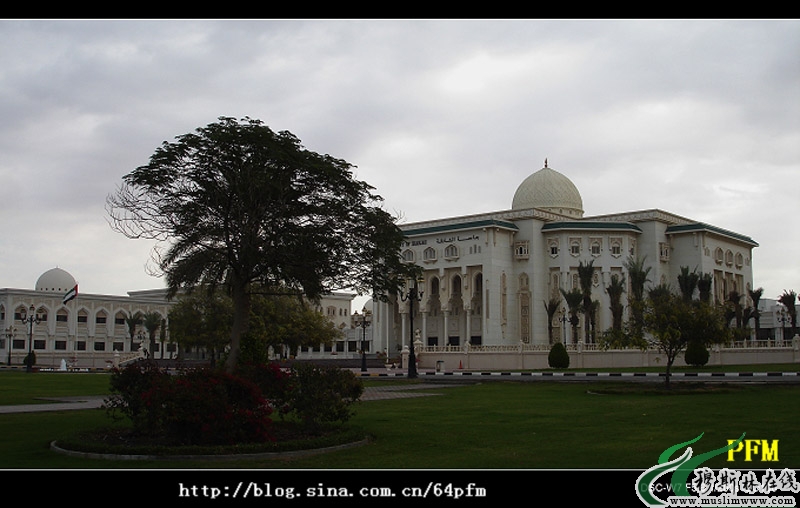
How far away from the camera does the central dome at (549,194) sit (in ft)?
269

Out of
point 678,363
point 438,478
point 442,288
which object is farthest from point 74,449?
point 442,288

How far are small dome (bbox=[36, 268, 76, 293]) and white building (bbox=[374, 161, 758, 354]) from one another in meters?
41.3

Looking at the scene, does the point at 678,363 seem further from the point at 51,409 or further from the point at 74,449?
the point at 74,449

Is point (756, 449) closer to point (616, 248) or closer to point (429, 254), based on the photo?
point (616, 248)

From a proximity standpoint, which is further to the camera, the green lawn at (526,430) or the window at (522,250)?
the window at (522,250)

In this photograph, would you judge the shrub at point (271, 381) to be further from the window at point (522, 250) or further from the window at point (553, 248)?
the window at point (553, 248)

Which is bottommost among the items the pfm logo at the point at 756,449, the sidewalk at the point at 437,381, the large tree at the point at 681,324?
the sidewalk at the point at 437,381

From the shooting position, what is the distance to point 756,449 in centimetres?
1228

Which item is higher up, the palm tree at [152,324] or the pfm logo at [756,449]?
the palm tree at [152,324]

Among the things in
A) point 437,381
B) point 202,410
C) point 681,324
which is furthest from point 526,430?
point 437,381

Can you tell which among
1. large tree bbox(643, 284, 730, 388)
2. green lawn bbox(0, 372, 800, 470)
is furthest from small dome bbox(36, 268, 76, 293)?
large tree bbox(643, 284, 730, 388)

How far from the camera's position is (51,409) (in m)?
21.3

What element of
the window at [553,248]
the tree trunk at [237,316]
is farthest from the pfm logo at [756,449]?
the window at [553,248]

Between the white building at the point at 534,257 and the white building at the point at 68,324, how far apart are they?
31467 millimetres
